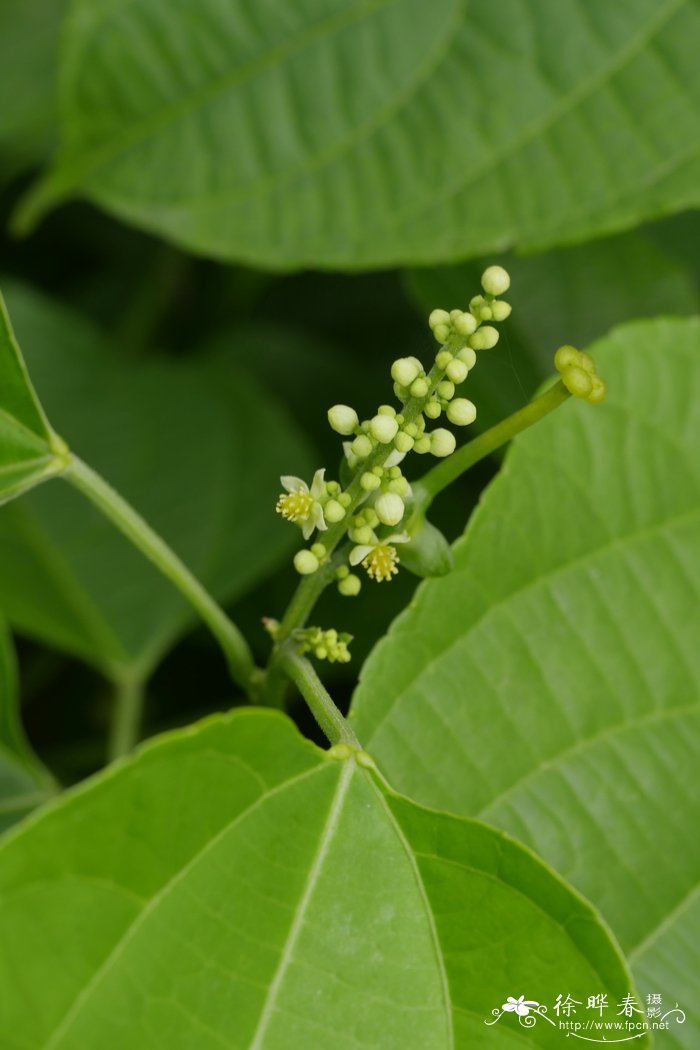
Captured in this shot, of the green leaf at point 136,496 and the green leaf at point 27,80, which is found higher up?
the green leaf at point 27,80

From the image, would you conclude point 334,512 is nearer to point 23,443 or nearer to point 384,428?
point 384,428

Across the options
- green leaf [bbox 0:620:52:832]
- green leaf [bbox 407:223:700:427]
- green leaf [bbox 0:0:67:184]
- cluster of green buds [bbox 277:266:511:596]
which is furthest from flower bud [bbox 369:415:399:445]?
green leaf [bbox 0:0:67:184]

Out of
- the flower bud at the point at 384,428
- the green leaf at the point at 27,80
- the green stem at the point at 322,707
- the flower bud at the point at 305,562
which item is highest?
the green leaf at the point at 27,80

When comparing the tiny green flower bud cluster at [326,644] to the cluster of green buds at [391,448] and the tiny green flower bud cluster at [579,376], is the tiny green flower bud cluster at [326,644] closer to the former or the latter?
the cluster of green buds at [391,448]

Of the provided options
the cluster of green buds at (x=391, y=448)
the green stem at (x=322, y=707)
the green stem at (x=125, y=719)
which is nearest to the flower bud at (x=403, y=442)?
the cluster of green buds at (x=391, y=448)

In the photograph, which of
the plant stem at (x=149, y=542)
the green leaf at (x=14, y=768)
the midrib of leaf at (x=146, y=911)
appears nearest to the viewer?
the midrib of leaf at (x=146, y=911)

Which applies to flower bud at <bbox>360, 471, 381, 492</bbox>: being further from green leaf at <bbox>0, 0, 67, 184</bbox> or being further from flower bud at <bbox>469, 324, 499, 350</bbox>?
green leaf at <bbox>0, 0, 67, 184</bbox>

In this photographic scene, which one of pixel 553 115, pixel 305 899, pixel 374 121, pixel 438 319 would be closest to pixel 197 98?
pixel 374 121
